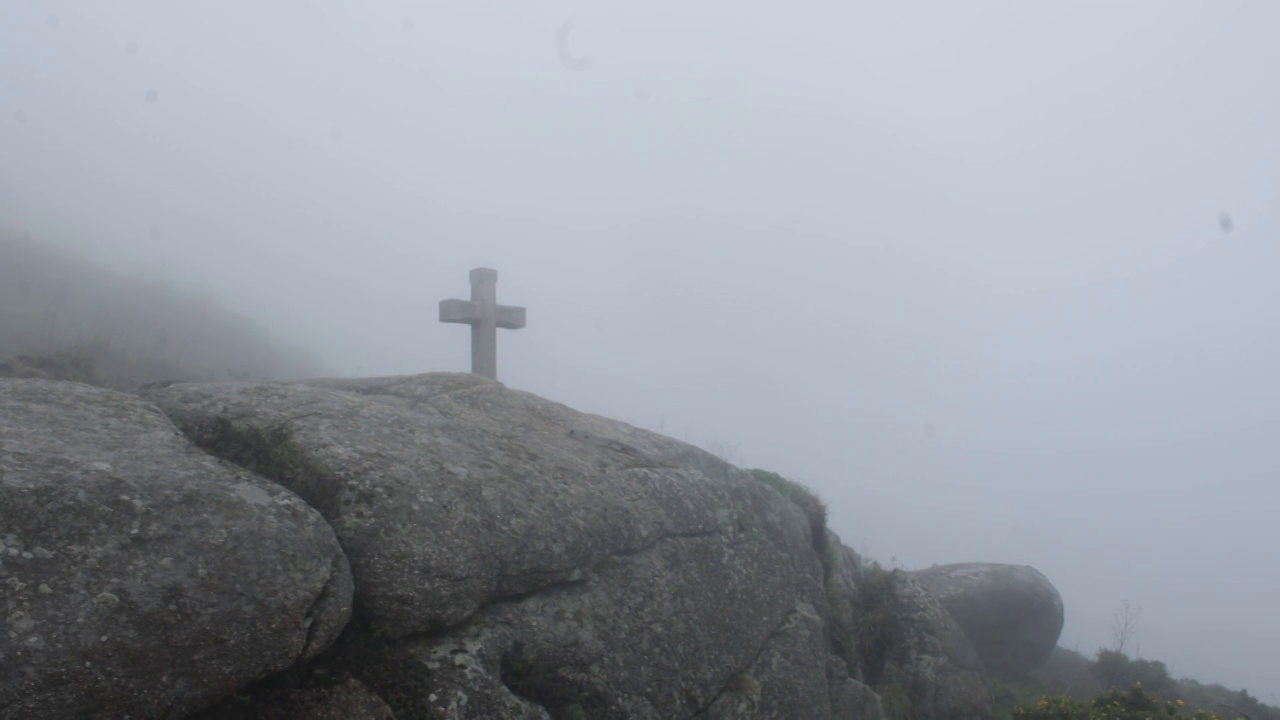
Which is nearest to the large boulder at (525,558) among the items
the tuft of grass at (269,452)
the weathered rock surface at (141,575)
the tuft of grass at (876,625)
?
the tuft of grass at (269,452)

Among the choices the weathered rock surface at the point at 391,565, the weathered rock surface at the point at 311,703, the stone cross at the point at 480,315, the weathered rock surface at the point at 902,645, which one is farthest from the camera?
the stone cross at the point at 480,315

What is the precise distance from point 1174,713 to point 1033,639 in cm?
660

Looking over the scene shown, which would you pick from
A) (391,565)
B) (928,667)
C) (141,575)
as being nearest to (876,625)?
(928,667)

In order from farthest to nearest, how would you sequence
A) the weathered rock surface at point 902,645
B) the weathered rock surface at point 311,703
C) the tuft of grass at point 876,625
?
1. the tuft of grass at point 876,625
2. the weathered rock surface at point 902,645
3. the weathered rock surface at point 311,703

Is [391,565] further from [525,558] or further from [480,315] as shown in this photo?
[480,315]

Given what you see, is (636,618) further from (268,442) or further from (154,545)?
(154,545)

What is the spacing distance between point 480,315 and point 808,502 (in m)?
5.91

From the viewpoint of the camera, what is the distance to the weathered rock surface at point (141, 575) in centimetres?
511

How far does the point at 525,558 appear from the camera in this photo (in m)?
7.66

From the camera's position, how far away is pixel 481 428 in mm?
9039

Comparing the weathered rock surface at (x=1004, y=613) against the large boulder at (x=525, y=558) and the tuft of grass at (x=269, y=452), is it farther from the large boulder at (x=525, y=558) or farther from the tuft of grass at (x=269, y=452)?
the tuft of grass at (x=269, y=452)

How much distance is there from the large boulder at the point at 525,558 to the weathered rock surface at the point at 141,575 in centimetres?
58

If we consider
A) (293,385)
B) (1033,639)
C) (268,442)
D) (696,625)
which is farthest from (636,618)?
(1033,639)

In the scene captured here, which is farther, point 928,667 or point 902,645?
point 902,645
